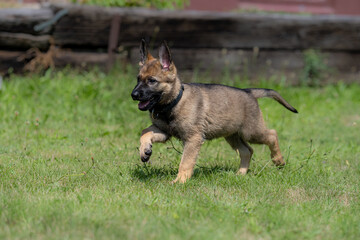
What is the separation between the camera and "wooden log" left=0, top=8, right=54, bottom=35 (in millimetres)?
8555

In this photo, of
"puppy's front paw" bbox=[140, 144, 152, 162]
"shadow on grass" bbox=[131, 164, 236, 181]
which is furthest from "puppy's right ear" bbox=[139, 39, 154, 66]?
"shadow on grass" bbox=[131, 164, 236, 181]

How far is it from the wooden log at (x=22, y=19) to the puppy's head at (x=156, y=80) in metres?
4.52

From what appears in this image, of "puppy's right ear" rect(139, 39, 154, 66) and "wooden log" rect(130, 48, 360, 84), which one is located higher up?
"puppy's right ear" rect(139, 39, 154, 66)

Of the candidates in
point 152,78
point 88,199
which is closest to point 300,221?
point 88,199

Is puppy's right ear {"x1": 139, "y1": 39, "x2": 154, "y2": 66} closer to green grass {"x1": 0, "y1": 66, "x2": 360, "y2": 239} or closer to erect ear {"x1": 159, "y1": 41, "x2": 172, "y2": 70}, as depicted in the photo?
erect ear {"x1": 159, "y1": 41, "x2": 172, "y2": 70}

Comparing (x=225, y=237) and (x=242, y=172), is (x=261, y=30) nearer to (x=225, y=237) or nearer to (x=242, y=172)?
(x=242, y=172)

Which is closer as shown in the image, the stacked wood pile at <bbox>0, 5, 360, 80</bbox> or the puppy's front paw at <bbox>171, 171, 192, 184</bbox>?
the puppy's front paw at <bbox>171, 171, 192, 184</bbox>

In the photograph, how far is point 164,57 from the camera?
187 inches

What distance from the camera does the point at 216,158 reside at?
5.64 meters

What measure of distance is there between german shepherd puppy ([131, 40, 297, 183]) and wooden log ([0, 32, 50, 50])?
14.5ft

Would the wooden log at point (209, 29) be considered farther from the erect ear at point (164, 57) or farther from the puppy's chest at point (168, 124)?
the puppy's chest at point (168, 124)

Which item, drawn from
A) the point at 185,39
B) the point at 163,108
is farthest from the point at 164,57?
the point at 185,39

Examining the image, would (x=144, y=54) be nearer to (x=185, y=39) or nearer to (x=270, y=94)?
(x=270, y=94)

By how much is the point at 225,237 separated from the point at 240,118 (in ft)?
7.25
